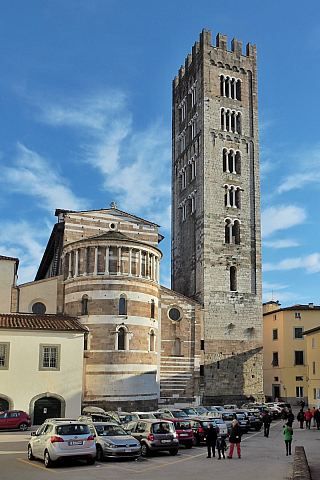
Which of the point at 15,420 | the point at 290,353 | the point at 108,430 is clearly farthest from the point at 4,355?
the point at 290,353

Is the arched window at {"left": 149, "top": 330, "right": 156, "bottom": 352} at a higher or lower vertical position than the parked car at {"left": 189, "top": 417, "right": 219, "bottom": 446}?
higher

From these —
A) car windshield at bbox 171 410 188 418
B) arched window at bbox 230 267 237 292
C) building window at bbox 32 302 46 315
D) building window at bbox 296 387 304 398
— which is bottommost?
building window at bbox 296 387 304 398

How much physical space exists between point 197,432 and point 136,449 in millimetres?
6813

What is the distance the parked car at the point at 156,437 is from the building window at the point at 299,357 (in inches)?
1727

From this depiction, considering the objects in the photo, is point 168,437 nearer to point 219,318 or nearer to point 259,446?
point 259,446

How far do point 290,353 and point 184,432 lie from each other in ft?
136

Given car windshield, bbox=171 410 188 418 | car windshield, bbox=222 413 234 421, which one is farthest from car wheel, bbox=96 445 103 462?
car windshield, bbox=222 413 234 421

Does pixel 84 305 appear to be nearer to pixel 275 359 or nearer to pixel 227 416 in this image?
pixel 227 416

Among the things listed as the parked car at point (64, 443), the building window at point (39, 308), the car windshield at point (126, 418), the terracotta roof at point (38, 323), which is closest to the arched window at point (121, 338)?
the terracotta roof at point (38, 323)

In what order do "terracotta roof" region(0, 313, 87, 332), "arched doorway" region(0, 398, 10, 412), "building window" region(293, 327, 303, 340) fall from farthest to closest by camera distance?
"building window" region(293, 327, 303, 340) → "terracotta roof" region(0, 313, 87, 332) → "arched doorway" region(0, 398, 10, 412)

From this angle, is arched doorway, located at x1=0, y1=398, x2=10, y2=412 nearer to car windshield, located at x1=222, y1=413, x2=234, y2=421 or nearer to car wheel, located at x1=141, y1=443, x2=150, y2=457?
car windshield, located at x1=222, y1=413, x2=234, y2=421

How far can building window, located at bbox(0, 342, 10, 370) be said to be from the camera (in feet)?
113

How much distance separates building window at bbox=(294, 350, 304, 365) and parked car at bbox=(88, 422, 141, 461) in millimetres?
45955

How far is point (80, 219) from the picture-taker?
49.1m
